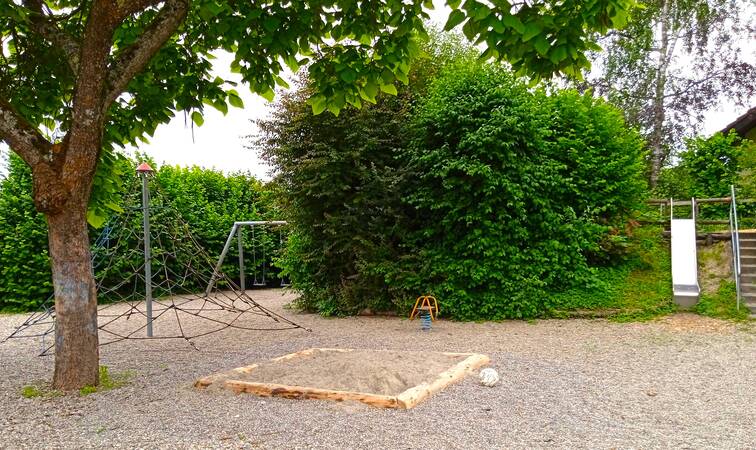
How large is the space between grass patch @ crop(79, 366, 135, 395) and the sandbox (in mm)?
813

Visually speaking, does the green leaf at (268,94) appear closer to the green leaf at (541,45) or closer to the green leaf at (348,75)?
the green leaf at (348,75)

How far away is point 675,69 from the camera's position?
21562 millimetres

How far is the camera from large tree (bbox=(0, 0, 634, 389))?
17.0 feet

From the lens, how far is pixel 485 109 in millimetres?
10344

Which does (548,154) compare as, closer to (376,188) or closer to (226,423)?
(376,188)

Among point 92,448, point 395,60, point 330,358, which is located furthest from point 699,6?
point 92,448

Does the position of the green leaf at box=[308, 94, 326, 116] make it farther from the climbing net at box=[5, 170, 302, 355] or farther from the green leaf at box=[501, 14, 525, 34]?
the climbing net at box=[5, 170, 302, 355]

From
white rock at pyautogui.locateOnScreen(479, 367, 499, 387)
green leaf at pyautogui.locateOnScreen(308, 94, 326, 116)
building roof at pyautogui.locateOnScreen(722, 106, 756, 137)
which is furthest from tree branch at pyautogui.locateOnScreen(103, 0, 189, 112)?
building roof at pyautogui.locateOnScreen(722, 106, 756, 137)

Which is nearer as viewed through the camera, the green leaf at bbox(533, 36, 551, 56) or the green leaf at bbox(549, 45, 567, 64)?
the green leaf at bbox(533, 36, 551, 56)

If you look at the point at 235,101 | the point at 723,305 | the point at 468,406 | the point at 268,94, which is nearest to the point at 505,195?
the point at 723,305

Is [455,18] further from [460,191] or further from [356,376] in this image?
[460,191]

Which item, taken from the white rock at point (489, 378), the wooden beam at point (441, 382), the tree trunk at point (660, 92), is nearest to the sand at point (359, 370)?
the wooden beam at point (441, 382)

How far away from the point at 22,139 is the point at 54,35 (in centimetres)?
112

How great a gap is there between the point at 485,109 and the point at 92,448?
808 centimetres
